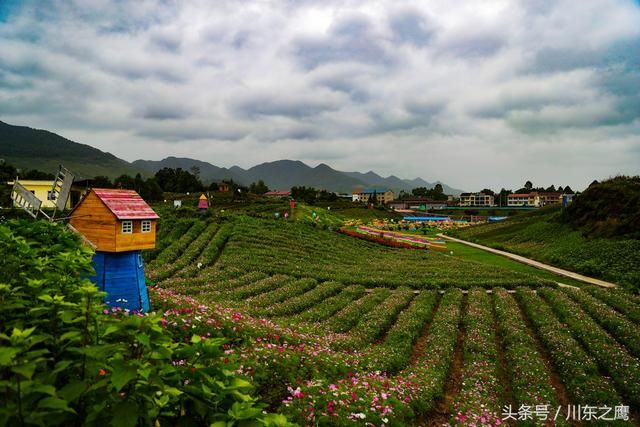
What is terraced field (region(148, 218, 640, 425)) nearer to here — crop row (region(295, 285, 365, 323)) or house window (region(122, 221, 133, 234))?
crop row (region(295, 285, 365, 323))

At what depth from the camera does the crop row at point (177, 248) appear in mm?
34406

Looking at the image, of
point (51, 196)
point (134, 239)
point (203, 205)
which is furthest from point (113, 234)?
point (203, 205)

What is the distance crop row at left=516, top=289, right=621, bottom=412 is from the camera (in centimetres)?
1432

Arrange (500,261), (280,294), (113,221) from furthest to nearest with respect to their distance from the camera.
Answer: (500,261) < (280,294) < (113,221)

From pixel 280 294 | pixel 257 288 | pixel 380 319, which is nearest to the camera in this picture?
pixel 380 319

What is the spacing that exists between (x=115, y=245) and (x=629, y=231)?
55898mm

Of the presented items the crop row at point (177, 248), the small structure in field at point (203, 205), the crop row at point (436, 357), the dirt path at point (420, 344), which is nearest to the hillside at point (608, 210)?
the crop row at point (436, 357)

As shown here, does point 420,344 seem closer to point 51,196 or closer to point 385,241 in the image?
point 51,196

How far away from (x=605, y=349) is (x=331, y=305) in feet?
48.2

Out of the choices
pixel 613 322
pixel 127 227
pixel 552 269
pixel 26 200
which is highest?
pixel 26 200

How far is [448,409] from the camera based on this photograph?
42.0ft

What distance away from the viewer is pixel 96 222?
14719 millimetres

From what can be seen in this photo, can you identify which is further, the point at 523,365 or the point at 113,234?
the point at 523,365

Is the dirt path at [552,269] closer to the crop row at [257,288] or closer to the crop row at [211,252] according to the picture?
the crop row at [257,288]
